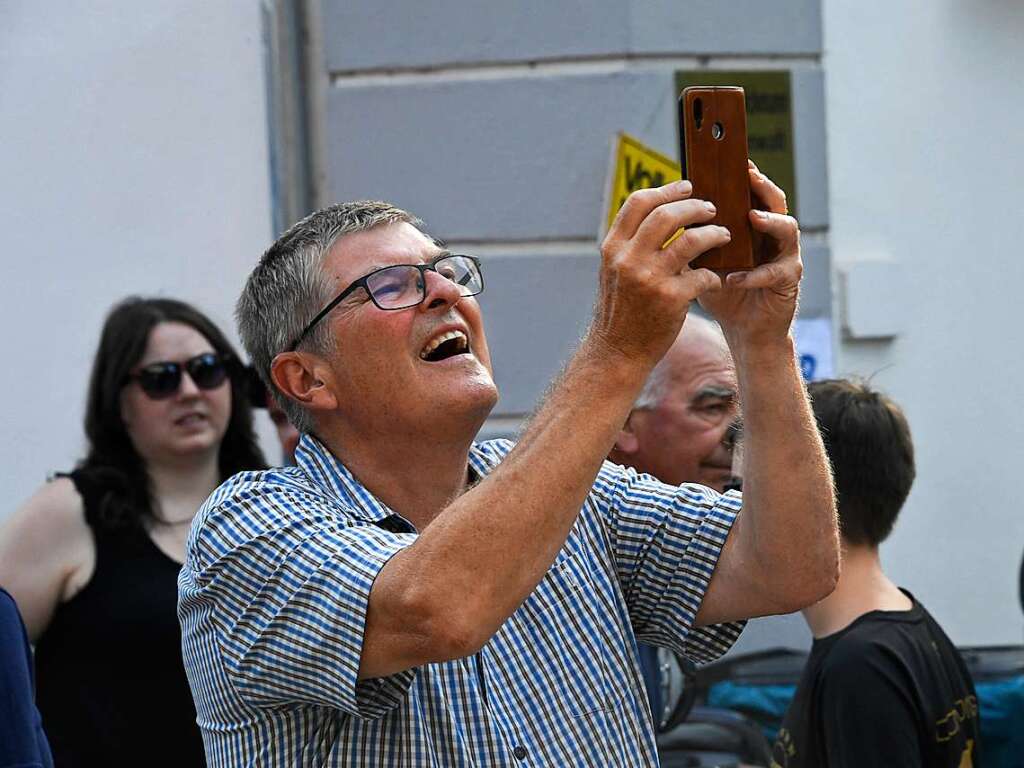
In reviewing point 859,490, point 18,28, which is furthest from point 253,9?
point 859,490

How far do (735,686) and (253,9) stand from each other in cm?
274

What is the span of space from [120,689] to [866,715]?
Answer: 1.70m

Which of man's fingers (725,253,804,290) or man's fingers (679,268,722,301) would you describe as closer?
man's fingers (679,268,722,301)

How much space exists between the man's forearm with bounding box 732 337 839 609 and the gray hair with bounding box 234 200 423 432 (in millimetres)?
637

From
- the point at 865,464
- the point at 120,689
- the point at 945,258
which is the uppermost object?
the point at 945,258

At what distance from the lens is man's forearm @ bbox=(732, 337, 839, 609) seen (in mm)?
1991

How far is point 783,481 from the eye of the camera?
2014 millimetres

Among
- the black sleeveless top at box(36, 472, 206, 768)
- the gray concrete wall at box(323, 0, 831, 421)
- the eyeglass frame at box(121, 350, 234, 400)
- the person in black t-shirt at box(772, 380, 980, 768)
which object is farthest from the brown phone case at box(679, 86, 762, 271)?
the gray concrete wall at box(323, 0, 831, 421)

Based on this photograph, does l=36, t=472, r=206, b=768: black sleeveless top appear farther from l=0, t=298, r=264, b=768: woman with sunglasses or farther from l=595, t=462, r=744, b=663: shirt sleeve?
l=595, t=462, r=744, b=663: shirt sleeve

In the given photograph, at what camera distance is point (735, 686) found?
15.2 feet

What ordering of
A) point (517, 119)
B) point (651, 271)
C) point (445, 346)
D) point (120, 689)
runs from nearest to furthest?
point (651, 271)
point (445, 346)
point (120, 689)
point (517, 119)

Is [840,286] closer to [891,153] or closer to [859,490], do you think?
[891,153]

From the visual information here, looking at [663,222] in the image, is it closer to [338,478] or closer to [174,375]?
[338,478]

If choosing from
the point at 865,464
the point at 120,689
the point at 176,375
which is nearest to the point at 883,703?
the point at 865,464
